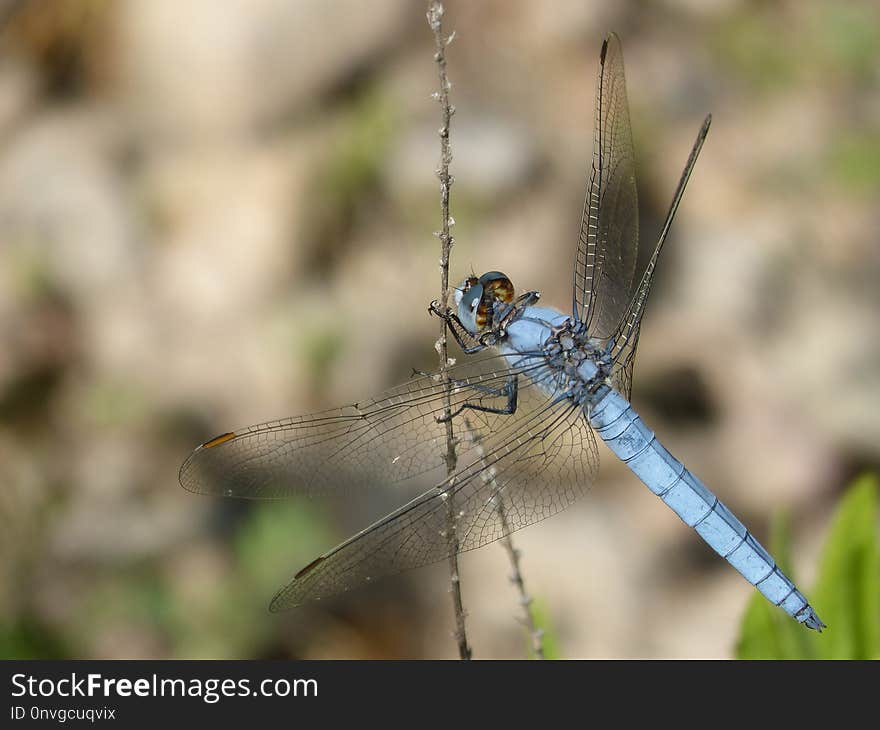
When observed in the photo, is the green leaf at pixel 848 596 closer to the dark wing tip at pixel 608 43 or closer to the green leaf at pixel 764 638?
the green leaf at pixel 764 638

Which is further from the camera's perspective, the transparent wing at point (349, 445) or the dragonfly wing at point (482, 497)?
the transparent wing at point (349, 445)

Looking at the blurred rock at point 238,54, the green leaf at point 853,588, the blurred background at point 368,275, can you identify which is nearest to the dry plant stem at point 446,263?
the green leaf at point 853,588

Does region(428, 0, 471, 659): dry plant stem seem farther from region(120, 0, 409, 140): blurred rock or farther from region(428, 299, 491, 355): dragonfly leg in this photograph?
region(120, 0, 409, 140): blurred rock

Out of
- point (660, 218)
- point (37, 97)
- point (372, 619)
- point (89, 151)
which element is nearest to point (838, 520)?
point (372, 619)

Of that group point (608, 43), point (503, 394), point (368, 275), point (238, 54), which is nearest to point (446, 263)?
point (503, 394)

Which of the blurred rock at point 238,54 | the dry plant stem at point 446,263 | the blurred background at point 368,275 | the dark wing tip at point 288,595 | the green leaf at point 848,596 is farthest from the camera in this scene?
the blurred rock at point 238,54

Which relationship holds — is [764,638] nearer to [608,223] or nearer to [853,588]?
[853,588]

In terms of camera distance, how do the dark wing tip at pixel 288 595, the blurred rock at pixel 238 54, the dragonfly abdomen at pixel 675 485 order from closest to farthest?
the dark wing tip at pixel 288 595, the dragonfly abdomen at pixel 675 485, the blurred rock at pixel 238 54
